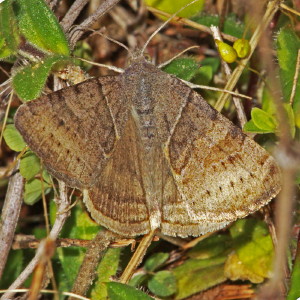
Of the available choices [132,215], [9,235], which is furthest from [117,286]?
[9,235]

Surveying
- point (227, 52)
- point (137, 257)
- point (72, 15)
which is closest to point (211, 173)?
point (137, 257)

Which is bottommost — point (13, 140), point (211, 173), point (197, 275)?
point (197, 275)

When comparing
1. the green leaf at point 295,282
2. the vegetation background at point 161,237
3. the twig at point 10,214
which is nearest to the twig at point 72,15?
the vegetation background at point 161,237

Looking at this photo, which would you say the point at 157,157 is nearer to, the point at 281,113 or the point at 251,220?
the point at 251,220

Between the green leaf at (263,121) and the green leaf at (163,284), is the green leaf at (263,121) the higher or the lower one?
the higher one

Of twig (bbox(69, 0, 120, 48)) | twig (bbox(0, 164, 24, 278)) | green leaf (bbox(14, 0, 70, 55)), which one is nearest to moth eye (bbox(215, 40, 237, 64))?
twig (bbox(69, 0, 120, 48))

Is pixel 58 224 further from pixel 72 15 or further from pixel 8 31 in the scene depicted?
pixel 72 15

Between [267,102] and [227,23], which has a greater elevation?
[227,23]

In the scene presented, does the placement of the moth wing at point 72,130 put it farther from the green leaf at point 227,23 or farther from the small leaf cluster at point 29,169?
the green leaf at point 227,23
